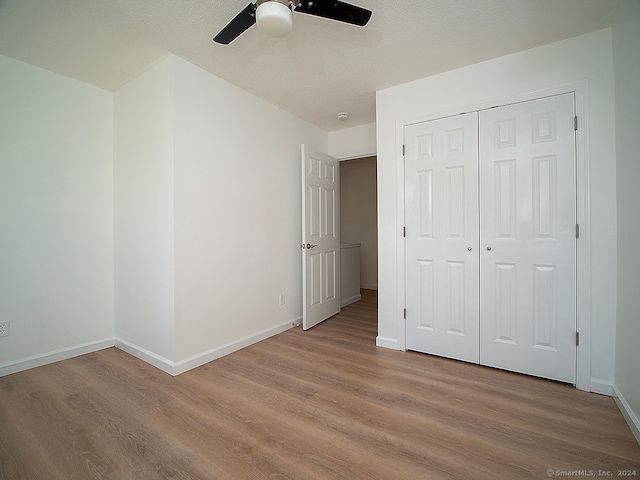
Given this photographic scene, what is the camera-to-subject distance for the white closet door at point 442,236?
2.35 meters

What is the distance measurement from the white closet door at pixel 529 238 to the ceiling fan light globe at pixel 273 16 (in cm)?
177

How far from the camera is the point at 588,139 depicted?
1.95m

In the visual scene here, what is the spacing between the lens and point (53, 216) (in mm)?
2457

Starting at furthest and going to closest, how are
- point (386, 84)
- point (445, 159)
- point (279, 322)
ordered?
point (279, 322)
point (386, 84)
point (445, 159)

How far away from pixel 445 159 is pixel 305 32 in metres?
1.49

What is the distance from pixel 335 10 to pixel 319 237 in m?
2.34

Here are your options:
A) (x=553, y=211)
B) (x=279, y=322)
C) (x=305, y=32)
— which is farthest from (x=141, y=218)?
(x=553, y=211)

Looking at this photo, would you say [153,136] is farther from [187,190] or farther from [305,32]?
[305,32]

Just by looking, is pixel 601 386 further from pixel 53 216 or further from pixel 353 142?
pixel 53 216

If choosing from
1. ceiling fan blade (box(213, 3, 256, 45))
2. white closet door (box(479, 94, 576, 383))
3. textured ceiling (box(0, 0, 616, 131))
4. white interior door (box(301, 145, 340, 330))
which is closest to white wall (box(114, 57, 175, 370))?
textured ceiling (box(0, 0, 616, 131))

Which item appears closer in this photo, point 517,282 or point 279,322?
point 517,282

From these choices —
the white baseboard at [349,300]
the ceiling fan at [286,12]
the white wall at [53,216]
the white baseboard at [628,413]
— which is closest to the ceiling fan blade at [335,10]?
the ceiling fan at [286,12]

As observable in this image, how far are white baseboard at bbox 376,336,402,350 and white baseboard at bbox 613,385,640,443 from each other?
1.44 m

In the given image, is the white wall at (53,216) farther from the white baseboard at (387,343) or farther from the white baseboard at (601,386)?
the white baseboard at (601,386)
